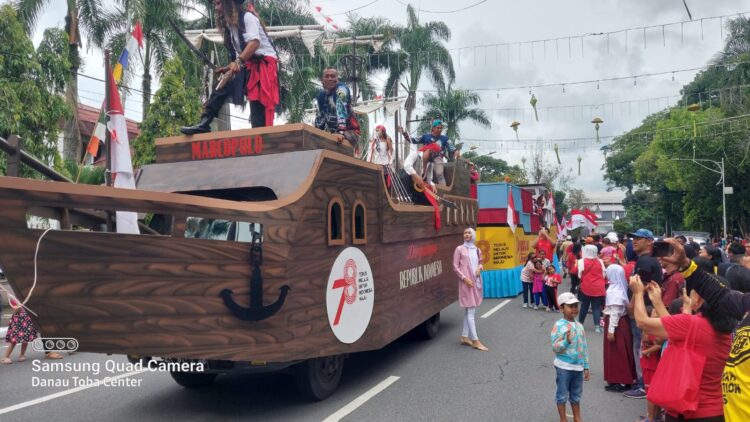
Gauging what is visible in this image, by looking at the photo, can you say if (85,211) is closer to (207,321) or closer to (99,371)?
(207,321)

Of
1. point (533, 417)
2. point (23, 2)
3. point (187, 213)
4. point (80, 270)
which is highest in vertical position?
point (23, 2)

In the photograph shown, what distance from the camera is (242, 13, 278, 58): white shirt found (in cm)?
584

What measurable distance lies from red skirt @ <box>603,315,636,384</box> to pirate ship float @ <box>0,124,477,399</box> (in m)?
2.47

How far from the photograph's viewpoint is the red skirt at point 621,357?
6219 mm

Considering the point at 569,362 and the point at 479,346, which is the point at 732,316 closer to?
the point at 569,362

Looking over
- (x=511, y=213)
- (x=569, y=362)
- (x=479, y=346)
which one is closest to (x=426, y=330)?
(x=479, y=346)

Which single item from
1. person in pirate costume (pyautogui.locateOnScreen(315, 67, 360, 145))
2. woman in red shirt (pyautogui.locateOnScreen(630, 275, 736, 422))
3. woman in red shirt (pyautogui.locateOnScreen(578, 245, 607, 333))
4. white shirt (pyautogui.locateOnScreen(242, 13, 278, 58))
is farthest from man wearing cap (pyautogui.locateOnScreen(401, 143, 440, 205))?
woman in red shirt (pyautogui.locateOnScreen(630, 275, 736, 422))

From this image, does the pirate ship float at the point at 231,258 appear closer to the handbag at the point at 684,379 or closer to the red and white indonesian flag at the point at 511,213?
the handbag at the point at 684,379

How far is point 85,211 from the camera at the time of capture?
374 cm

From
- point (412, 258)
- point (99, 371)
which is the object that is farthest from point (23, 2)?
point (412, 258)

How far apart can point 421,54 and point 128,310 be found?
26.6m

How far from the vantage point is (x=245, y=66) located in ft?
20.1

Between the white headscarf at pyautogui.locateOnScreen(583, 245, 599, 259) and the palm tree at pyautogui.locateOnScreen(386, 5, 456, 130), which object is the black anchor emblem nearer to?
the white headscarf at pyautogui.locateOnScreen(583, 245, 599, 259)

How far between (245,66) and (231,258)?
2.89m
